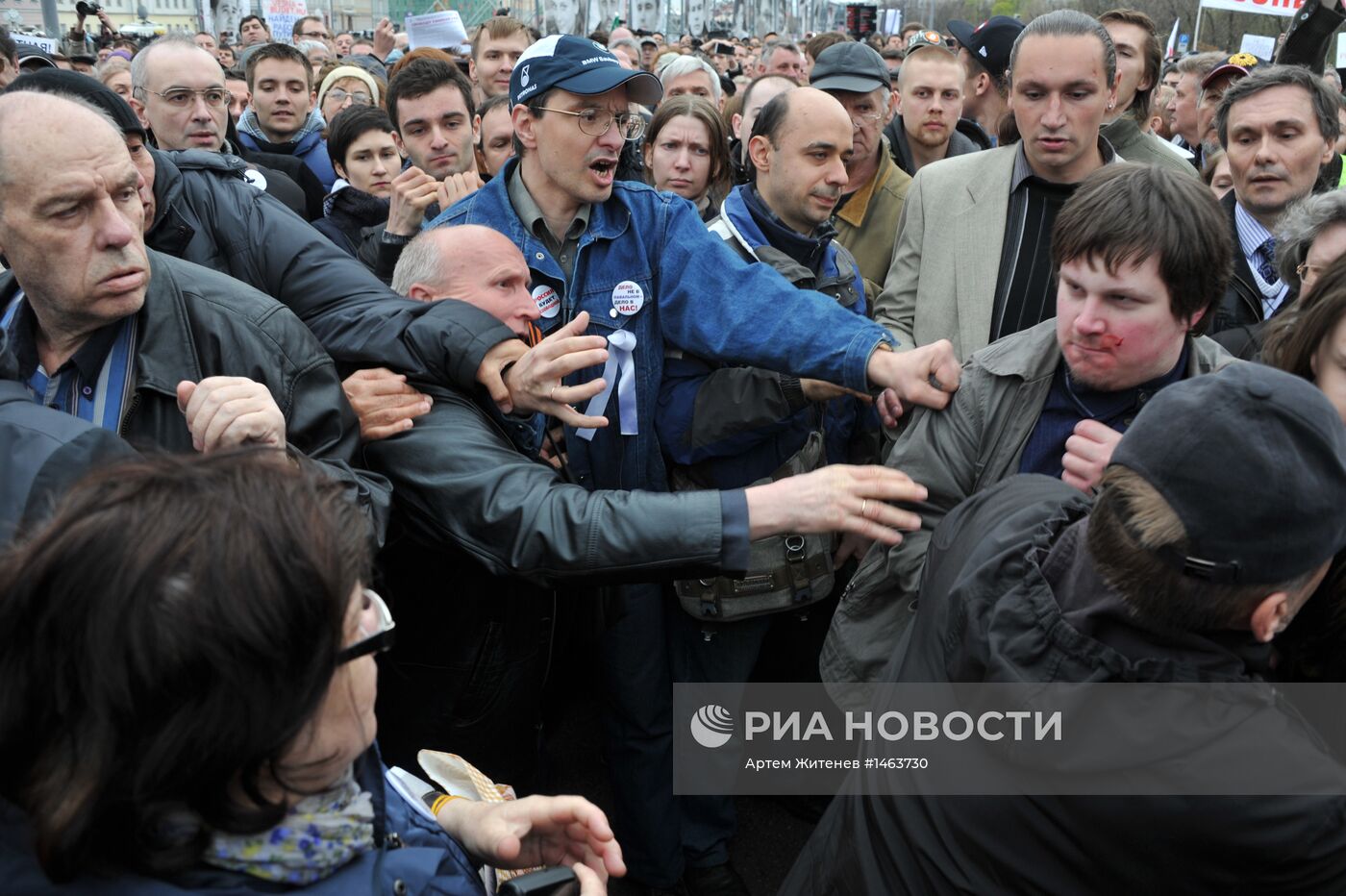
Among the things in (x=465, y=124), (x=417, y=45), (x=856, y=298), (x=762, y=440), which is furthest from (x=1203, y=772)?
(x=417, y=45)

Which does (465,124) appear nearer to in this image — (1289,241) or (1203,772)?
(1289,241)

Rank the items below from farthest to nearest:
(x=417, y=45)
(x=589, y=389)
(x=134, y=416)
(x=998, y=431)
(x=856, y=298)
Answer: (x=417, y=45)
(x=856, y=298)
(x=998, y=431)
(x=589, y=389)
(x=134, y=416)

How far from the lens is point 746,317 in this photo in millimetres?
2816

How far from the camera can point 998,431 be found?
235 cm

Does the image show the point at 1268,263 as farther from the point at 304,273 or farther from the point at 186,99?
the point at 186,99

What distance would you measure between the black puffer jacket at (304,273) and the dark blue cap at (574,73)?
769mm

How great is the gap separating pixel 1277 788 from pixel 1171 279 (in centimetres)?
119

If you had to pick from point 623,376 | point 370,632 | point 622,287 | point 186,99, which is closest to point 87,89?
point 622,287

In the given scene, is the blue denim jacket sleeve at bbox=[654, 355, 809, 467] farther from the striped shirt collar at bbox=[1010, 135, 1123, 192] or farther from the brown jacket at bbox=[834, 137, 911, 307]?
the brown jacket at bbox=[834, 137, 911, 307]

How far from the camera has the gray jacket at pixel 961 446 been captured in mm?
2318

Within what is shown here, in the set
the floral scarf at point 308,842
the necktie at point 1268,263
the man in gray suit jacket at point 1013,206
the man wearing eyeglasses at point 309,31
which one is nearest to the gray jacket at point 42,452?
the floral scarf at point 308,842

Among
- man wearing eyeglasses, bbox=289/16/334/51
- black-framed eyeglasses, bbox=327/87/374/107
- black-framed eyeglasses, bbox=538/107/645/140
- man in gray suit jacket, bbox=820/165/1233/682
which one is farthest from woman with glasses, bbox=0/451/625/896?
man wearing eyeglasses, bbox=289/16/334/51

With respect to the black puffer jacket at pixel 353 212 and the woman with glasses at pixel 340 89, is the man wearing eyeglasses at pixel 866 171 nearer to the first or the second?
the black puffer jacket at pixel 353 212

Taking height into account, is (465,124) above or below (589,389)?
above
